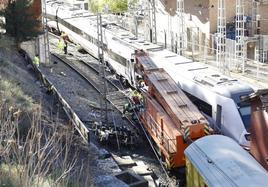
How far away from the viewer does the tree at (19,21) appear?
23.6 m

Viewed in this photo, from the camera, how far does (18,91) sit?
17641mm

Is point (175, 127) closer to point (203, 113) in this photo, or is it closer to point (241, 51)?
point (203, 113)

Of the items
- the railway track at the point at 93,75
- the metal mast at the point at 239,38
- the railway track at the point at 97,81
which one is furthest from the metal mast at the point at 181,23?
the railway track at the point at 97,81

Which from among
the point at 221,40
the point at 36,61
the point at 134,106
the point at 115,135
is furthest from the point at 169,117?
the point at 36,61

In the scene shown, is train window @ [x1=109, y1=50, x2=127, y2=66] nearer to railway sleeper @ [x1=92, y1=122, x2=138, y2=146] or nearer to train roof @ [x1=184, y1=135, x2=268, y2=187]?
railway sleeper @ [x1=92, y1=122, x2=138, y2=146]

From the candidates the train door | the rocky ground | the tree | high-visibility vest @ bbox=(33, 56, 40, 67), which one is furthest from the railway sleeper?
high-visibility vest @ bbox=(33, 56, 40, 67)

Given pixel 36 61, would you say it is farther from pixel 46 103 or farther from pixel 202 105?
pixel 202 105

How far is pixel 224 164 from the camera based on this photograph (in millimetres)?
11336

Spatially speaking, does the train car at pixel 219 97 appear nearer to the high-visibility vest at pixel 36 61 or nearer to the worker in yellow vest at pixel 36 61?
the worker in yellow vest at pixel 36 61

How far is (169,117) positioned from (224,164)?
522cm

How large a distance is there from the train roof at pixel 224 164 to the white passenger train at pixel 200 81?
8.71ft

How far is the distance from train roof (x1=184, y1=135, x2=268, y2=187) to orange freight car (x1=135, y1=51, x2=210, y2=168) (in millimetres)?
2066

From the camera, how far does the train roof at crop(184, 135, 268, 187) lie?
10414mm

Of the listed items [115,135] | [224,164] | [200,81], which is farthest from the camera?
[200,81]
